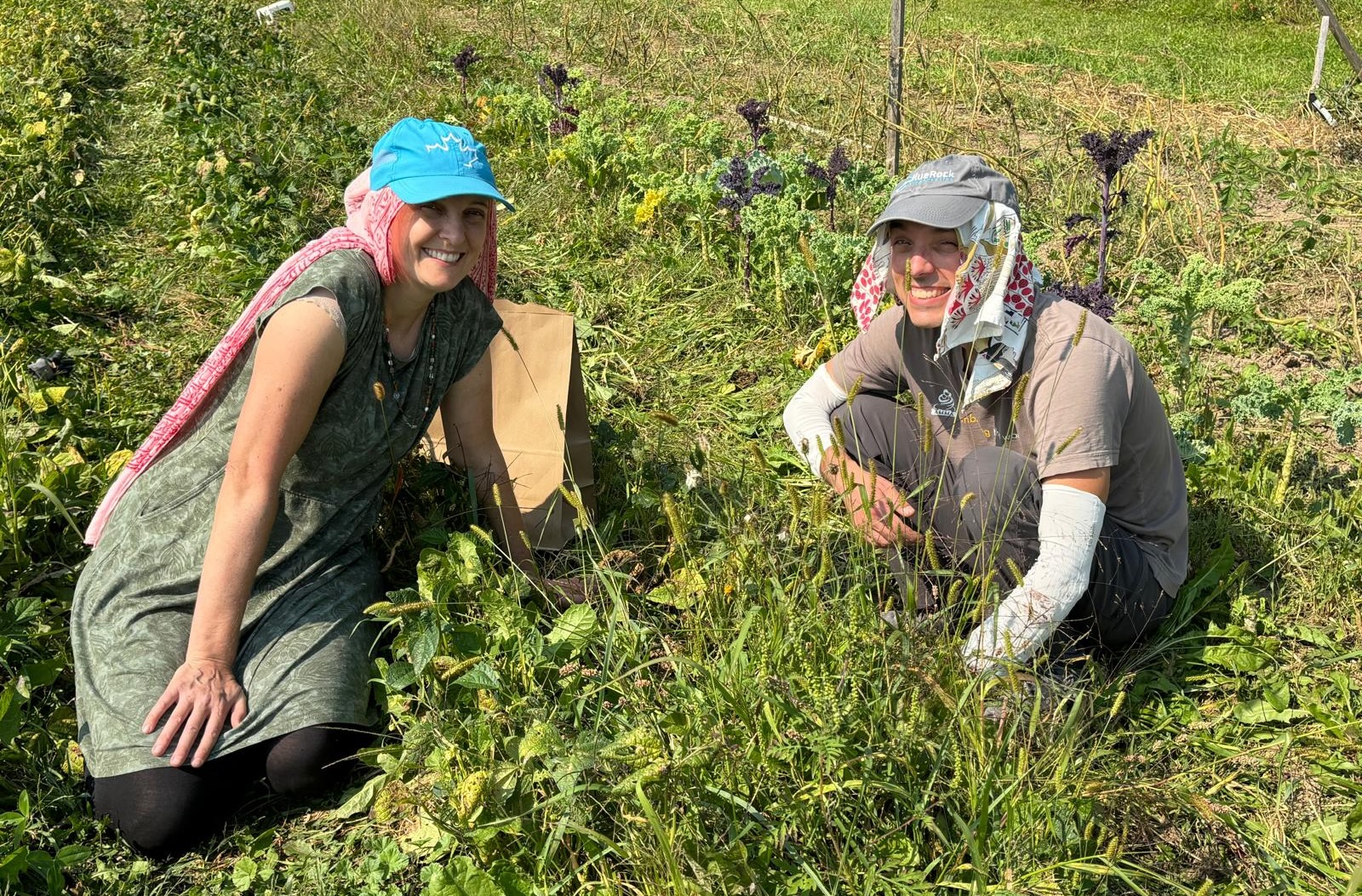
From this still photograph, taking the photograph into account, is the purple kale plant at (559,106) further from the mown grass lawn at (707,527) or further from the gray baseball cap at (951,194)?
the gray baseball cap at (951,194)

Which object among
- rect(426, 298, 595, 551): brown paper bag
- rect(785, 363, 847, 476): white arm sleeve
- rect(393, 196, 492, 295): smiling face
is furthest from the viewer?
rect(426, 298, 595, 551): brown paper bag

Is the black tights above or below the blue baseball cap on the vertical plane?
below

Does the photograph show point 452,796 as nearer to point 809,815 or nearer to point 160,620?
point 809,815

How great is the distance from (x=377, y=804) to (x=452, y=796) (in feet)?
0.84

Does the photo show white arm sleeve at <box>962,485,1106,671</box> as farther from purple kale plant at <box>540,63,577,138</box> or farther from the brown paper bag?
purple kale plant at <box>540,63,577,138</box>

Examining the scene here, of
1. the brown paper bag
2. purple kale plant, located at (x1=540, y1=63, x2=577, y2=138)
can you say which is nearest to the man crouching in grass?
the brown paper bag

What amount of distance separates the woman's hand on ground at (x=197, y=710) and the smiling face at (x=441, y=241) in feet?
2.85

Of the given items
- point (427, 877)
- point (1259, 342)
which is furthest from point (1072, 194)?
point (427, 877)

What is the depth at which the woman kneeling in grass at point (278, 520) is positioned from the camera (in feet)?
7.24

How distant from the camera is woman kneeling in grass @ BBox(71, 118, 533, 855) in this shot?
7.24 feet

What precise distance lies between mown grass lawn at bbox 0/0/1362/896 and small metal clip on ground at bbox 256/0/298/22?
4.27ft

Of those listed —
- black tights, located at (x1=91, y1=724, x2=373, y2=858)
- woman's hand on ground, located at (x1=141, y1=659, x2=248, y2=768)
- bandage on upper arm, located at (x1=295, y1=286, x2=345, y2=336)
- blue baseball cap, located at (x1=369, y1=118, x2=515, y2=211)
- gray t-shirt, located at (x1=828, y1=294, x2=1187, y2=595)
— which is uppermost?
blue baseball cap, located at (x1=369, y1=118, x2=515, y2=211)

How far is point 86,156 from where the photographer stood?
5457 millimetres

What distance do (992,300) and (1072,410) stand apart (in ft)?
0.85
